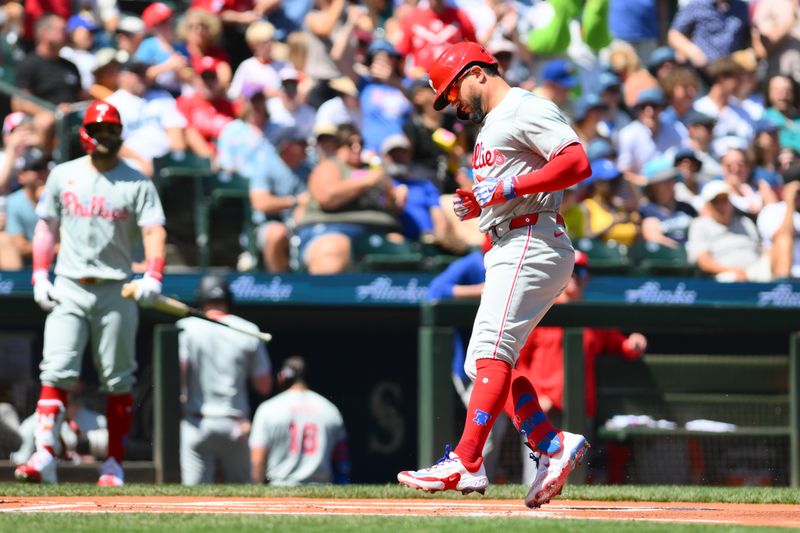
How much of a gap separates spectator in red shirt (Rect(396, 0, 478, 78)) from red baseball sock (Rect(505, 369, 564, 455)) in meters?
7.42

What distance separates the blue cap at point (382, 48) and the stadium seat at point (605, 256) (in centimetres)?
259

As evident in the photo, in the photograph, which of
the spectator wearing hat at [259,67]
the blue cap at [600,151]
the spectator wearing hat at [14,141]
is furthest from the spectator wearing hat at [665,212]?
the spectator wearing hat at [14,141]

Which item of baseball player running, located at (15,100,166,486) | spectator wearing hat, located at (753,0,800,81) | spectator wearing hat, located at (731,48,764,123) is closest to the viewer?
baseball player running, located at (15,100,166,486)

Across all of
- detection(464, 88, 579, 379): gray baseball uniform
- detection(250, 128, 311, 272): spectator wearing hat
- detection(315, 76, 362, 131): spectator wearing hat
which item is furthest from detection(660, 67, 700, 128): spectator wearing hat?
detection(464, 88, 579, 379): gray baseball uniform

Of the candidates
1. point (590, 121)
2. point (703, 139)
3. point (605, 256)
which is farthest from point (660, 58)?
point (605, 256)

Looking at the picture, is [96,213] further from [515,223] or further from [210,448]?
[515,223]

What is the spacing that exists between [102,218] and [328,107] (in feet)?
13.8

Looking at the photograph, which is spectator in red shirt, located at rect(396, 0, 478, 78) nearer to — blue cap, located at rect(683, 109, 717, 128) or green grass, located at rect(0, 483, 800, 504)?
blue cap, located at rect(683, 109, 717, 128)

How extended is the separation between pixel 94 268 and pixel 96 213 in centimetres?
30

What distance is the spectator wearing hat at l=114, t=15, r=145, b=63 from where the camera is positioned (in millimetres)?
12805

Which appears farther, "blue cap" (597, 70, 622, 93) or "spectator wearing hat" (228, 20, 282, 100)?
"blue cap" (597, 70, 622, 93)

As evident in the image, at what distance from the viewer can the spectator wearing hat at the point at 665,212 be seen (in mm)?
12039

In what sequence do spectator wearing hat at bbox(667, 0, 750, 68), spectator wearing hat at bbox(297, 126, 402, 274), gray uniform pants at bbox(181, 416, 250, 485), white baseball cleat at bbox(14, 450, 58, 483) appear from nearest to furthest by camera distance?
white baseball cleat at bbox(14, 450, 58, 483), gray uniform pants at bbox(181, 416, 250, 485), spectator wearing hat at bbox(297, 126, 402, 274), spectator wearing hat at bbox(667, 0, 750, 68)

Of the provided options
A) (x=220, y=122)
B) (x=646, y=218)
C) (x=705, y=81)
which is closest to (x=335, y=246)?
(x=220, y=122)
